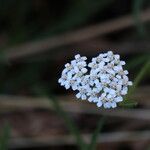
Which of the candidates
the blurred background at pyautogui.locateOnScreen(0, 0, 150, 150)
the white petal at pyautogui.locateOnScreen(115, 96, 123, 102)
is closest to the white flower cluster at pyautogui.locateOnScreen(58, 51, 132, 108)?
the white petal at pyautogui.locateOnScreen(115, 96, 123, 102)

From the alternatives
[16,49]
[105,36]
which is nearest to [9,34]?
[16,49]

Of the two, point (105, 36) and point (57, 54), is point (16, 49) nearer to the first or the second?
point (57, 54)

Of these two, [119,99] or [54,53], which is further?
[54,53]

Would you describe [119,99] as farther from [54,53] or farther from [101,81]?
[54,53]

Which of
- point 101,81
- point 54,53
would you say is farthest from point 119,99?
point 54,53

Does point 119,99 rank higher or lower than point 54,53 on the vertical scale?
lower

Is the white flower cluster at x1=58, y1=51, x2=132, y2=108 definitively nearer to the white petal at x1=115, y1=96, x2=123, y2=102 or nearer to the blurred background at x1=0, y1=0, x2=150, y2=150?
the white petal at x1=115, y1=96, x2=123, y2=102
